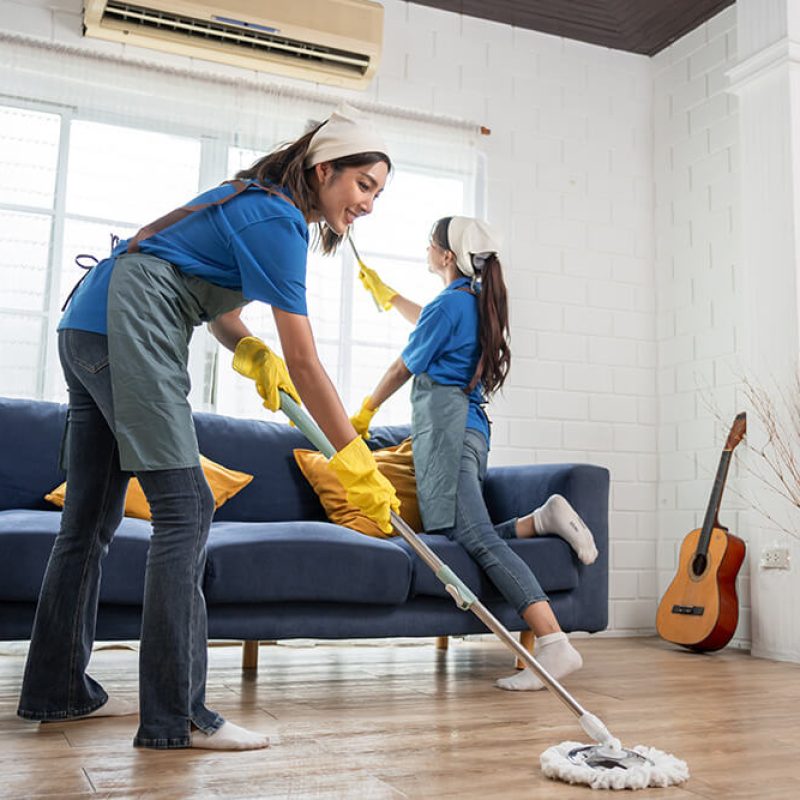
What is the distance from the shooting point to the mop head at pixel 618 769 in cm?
157

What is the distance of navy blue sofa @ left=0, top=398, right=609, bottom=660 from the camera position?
237 centimetres

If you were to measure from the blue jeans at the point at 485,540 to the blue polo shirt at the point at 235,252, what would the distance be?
1.24m

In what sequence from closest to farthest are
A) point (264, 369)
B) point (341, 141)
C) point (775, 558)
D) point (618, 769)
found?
1. point (618, 769)
2. point (341, 141)
3. point (264, 369)
4. point (775, 558)

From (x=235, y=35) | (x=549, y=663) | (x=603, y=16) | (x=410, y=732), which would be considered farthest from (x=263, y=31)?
(x=410, y=732)

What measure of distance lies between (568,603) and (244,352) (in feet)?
4.77

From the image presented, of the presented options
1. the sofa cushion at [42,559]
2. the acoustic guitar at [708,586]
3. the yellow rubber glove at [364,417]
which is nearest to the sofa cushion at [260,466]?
the yellow rubber glove at [364,417]

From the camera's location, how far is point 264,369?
1.97m

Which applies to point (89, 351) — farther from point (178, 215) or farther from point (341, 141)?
point (341, 141)

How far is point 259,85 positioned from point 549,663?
260cm

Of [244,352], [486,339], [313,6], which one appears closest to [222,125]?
[313,6]

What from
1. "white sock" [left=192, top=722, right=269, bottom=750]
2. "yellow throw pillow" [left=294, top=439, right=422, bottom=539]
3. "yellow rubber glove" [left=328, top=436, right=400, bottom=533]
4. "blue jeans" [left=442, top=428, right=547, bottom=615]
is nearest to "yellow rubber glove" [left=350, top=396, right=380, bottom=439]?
"yellow throw pillow" [left=294, top=439, right=422, bottom=539]

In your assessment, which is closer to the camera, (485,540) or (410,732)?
(410,732)

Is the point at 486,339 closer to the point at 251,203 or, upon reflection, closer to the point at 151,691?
the point at 251,203

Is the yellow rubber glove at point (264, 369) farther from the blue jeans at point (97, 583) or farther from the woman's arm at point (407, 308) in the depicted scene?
the woman's arm at point (407, 308)
